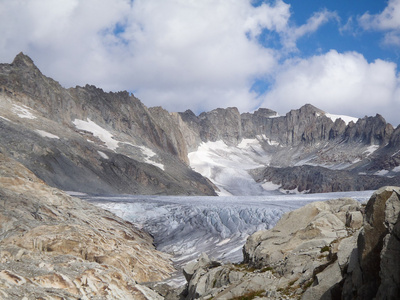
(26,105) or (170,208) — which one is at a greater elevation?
(26,105)

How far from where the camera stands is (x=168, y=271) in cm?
4784

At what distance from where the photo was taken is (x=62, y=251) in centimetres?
3669

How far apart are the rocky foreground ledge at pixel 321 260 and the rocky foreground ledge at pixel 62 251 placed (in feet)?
23.3

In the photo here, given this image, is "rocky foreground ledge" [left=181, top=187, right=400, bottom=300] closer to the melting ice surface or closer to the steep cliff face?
the melting ice surface

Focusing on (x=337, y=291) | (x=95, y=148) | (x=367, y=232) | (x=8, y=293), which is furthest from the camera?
(x=95, y=148)

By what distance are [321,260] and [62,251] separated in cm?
2776

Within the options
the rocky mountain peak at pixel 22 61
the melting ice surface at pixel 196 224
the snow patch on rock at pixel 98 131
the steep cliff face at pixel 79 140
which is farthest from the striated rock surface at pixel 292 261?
the rocky mountain peak at pixel 22 61

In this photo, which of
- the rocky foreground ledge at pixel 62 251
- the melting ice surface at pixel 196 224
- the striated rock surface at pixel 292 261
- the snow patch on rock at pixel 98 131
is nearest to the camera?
the striated rock surface at pixel 292 261

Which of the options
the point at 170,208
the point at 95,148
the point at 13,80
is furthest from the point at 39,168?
the point at 13,80

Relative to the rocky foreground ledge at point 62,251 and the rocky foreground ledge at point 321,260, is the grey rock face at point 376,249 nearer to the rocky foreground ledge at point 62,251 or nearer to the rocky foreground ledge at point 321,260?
the rocky foreground ledge at point 321,260

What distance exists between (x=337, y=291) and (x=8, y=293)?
1667 centimetres

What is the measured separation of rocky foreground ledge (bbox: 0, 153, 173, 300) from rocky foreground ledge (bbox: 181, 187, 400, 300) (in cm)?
712

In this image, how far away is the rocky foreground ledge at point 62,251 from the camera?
24.5m

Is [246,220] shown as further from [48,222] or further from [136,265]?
[48,222]
